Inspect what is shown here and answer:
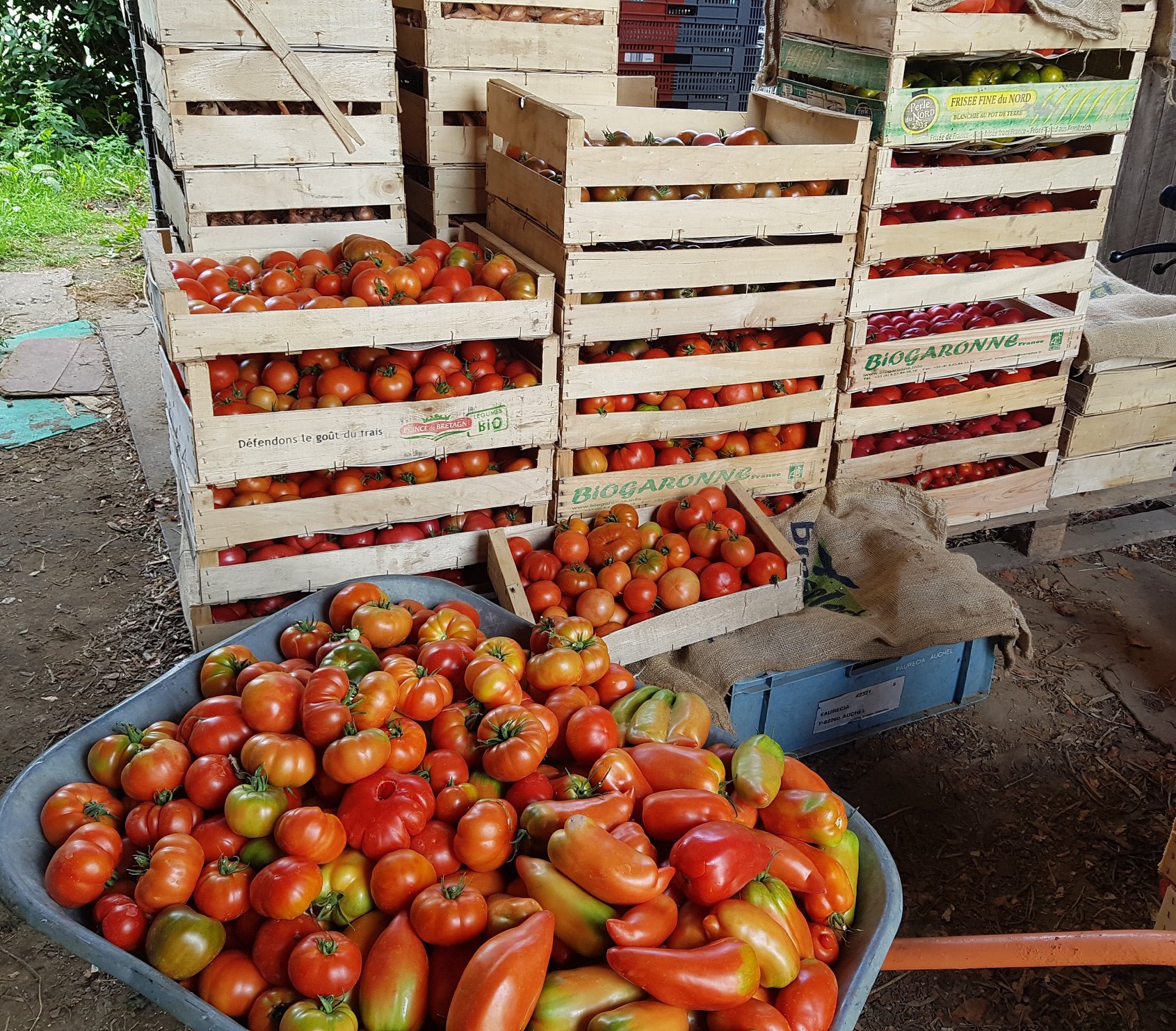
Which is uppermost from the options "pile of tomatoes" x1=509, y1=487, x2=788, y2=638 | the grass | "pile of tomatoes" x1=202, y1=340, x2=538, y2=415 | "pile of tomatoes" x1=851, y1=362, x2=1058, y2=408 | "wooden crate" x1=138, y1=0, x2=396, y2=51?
"wooden crate" x1=138, y1=0, x2=396, y2=51

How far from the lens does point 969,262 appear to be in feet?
14.3

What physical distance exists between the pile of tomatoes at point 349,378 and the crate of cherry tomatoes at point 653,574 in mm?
520

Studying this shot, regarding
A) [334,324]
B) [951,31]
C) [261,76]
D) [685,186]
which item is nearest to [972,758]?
[685,186]

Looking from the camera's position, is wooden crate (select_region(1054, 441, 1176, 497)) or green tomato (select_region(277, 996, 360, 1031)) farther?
wooden crate (select_region(1054, 441, 1176, 497))

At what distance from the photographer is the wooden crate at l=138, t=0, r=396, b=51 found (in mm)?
3518

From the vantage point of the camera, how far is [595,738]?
2174 mm

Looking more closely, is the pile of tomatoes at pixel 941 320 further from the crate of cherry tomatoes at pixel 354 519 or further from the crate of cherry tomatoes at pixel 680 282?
the crate of cherry tomatoes at pixel 354 519

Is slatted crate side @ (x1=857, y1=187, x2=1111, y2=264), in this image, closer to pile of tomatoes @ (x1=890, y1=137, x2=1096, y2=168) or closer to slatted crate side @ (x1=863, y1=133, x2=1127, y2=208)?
slatted crate side @ (x1=863, y1=133, x2=1127, y2=208)

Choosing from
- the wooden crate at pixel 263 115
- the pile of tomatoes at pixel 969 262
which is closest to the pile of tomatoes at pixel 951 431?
the pile of tomatoes at pixel 969 262

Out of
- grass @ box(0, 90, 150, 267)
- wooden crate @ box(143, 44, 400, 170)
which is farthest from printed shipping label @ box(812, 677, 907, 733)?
grass @ box(0, 90, 150, 267)

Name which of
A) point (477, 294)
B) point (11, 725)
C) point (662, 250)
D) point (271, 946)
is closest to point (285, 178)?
point (477, 294)

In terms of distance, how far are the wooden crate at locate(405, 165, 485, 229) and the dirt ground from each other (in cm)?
196

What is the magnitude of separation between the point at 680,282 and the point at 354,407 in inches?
45.7

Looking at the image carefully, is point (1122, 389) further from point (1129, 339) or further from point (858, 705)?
point (858, 705)
